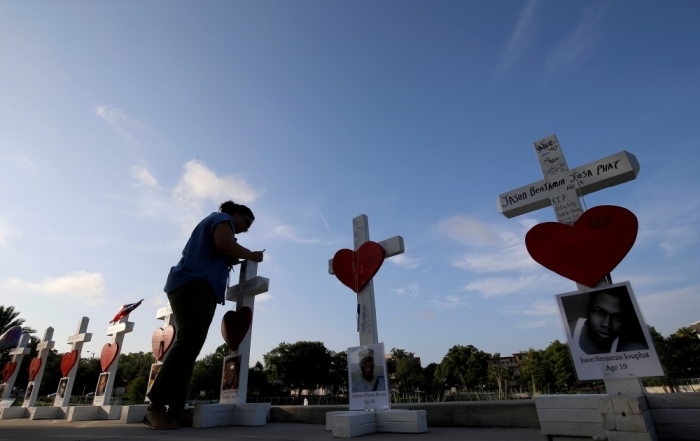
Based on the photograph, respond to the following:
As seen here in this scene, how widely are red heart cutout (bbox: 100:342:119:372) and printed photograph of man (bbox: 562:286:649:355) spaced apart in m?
8.15

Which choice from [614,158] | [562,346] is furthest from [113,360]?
[562,346]

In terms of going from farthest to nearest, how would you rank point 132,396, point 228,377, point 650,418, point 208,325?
1. point 132,396
2. point 228,377
3. point 208,325
4. point 650,418

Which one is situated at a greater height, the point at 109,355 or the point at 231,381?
the point at 109,355

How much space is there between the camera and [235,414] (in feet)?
Result: 13.2

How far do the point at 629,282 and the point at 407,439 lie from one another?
1.89 meters

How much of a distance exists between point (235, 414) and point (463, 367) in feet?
174

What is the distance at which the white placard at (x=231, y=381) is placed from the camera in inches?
169

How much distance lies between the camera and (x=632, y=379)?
7.61 feet

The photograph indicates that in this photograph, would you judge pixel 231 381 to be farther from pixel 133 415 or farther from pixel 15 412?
pixel 15 412

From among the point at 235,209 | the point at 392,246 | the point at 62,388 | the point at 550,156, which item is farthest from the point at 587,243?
the point at 62,388

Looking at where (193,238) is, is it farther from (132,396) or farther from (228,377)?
(132,396)

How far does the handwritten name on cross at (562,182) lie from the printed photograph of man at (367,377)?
6.36ft

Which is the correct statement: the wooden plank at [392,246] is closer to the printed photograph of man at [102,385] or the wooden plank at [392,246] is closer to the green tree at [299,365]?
the printed photograph of man at [102,385]

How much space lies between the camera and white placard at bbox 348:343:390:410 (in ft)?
11.0
